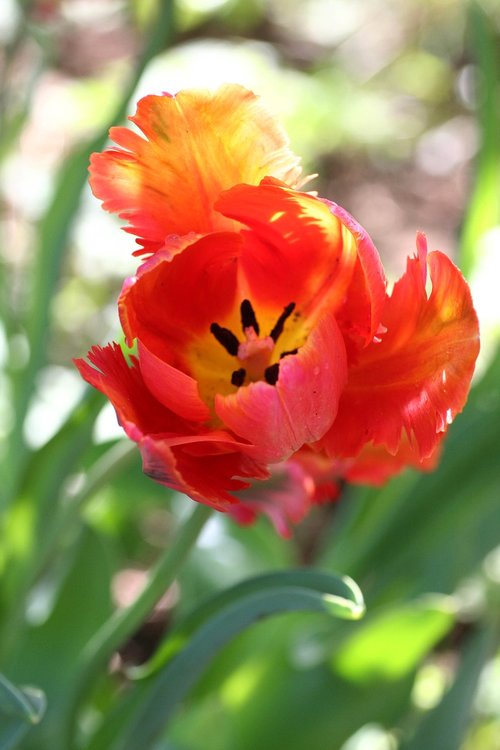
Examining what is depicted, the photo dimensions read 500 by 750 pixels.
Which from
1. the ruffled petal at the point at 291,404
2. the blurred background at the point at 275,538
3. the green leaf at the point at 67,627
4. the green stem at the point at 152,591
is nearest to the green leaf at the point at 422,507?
the blurred background at the point at 275,538

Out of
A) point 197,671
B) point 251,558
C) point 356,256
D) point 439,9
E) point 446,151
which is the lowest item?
point 446,151

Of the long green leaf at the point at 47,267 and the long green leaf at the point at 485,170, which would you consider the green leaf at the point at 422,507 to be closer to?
the long green leaf at the point at 485,170

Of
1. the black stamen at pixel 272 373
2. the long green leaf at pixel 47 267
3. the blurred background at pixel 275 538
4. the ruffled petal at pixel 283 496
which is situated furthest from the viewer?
the long green leaf at pixel 47 267

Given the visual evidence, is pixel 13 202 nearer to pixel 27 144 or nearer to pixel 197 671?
pixel 27 144

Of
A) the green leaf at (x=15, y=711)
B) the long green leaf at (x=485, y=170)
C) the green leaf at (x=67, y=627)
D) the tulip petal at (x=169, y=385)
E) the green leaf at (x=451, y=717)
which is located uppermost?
the tulip petal at (x=169, y=385)

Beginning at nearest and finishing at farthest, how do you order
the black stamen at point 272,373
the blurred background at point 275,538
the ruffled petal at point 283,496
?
the black stamen at point 272,373
the ruffled petal at point 283,496
the blurred background at point 275,538

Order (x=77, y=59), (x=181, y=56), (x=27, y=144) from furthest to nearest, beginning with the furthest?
(x=77, y=59)
(x=27, y=144)
(x=181, y=56)

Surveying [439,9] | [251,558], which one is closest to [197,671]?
[251,558]
